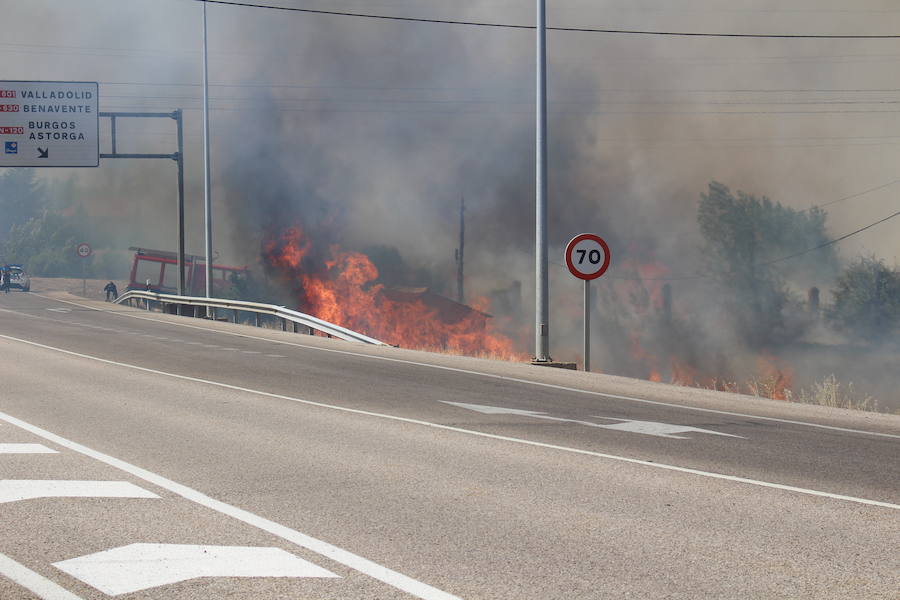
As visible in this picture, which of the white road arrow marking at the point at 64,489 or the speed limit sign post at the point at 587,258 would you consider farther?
the speed limit sign post at the point at 587,258

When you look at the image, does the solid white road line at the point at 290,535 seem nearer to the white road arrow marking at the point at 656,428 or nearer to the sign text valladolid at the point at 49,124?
the white road arrow marking at the point at 656,428

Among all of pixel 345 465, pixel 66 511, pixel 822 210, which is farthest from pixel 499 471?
pixel 822 210

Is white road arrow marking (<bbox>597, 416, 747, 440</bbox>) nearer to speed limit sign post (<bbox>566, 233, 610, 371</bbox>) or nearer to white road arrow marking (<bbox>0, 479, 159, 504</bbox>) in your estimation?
white road arrow marking (<bbox>0, 479, 159, 504</bbox>)

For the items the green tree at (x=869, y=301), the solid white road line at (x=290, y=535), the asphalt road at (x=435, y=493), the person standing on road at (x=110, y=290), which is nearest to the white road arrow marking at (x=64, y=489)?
the asphalt road at (x=435, y=493)

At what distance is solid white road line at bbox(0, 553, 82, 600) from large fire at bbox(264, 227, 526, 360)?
123 feet

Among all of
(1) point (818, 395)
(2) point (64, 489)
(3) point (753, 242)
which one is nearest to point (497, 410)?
(2) point (64, 489)

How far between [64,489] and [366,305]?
129ft

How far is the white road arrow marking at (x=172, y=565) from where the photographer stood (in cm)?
460

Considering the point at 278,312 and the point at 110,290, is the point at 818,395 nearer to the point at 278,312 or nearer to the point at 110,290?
the point at 278,312

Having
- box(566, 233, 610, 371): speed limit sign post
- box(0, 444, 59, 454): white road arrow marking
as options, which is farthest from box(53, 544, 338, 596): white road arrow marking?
box(566, 233, 610, 371): speed limit sign post

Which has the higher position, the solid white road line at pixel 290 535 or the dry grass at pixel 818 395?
the solid white road line at pixel 290 535

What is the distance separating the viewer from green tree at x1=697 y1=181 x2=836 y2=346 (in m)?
65.6

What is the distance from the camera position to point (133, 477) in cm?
711

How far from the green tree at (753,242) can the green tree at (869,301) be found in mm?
5724
